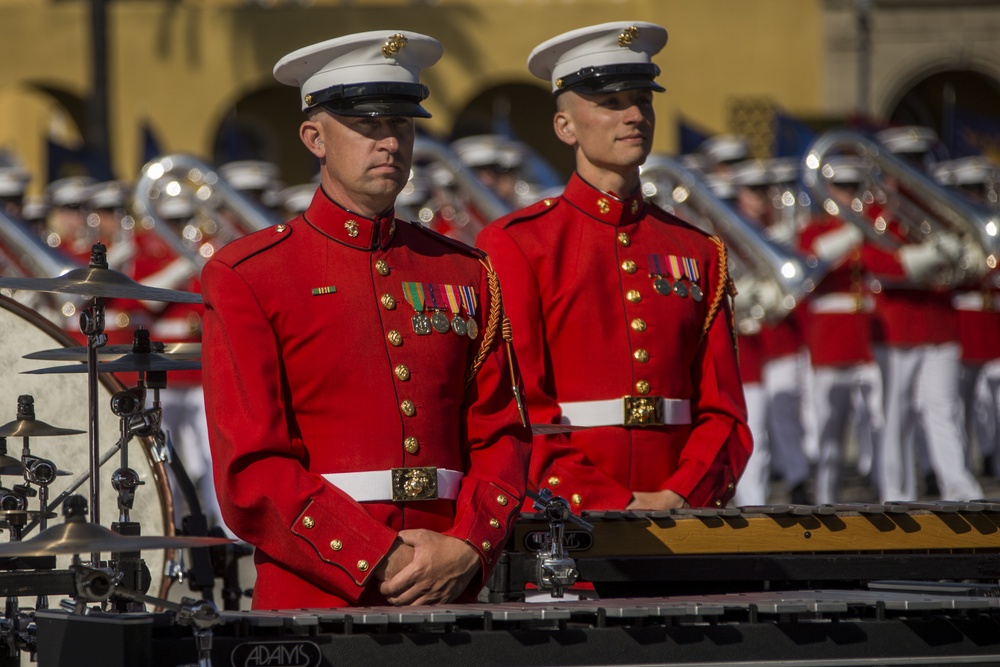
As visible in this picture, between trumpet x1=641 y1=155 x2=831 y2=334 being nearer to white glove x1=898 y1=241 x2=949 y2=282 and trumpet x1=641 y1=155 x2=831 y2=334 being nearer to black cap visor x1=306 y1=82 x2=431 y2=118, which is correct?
white glove x1=898 y1=241 x2=949 y2=282

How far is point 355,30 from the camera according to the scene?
2592 cm

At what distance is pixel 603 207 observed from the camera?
501cm

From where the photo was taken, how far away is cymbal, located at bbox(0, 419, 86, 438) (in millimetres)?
4219

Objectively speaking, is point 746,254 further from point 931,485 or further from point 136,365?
point 136,365

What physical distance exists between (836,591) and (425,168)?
10428 millimetres

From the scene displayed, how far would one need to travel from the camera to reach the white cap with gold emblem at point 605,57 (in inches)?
190

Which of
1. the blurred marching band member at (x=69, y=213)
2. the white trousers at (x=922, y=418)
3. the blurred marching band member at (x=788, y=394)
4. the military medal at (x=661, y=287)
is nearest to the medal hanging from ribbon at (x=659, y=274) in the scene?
the military medal at (x=661, y=287)

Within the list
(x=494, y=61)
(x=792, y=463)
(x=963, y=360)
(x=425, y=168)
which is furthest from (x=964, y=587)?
(x=494, y=61)

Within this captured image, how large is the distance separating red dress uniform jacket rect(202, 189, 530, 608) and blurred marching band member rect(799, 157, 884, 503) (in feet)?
25.6

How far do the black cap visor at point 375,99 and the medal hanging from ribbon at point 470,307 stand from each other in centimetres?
41

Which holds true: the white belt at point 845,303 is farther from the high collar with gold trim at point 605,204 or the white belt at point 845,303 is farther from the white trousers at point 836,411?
the high collar with gold trim at point 605,204

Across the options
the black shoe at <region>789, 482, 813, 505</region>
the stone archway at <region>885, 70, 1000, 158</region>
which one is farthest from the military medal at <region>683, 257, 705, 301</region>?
the stone archway at <region>885, 70, 1000, 158</region>

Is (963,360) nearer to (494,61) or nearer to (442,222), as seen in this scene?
(442,222)

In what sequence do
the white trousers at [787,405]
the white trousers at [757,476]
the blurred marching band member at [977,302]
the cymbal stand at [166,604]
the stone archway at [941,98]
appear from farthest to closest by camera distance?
the stone archway at [941,98]
the blurred marching band member at [977,302]
the white trousers at [787,405]
the white trousers at [757,476]
the cymbal stand at [166,604]
